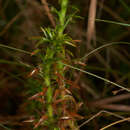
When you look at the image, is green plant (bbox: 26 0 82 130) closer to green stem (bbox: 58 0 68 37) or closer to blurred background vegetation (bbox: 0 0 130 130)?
green stem (bbox: 58 0 68 37)

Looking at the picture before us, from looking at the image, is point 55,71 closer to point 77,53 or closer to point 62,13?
point 62,13

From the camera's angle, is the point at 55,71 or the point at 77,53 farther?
the point at 77,53

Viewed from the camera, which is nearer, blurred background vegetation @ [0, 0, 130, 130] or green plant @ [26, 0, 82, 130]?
green plant @ [26, 0, 82, 130]

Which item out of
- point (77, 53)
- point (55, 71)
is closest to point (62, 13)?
point (55, 71)

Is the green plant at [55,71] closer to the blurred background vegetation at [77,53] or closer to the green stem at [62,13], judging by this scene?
the green stem at [62,13]

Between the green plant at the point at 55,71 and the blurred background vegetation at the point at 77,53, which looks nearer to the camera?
the green plant at the point at 55,71

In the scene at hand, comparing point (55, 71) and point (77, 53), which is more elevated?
point (77, 53)

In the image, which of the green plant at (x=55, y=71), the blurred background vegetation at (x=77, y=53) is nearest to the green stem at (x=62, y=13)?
the green plant at (x=55, y=71)

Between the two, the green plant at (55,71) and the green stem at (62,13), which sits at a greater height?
the green stem at (62,13)

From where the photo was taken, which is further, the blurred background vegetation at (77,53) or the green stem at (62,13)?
the blurred background vegetation at (77,53)

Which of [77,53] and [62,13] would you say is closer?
[62,13]

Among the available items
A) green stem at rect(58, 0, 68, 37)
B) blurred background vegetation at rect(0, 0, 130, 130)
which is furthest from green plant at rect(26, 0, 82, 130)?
blurred background vegetation at rect(0, 0, 130, 130)
